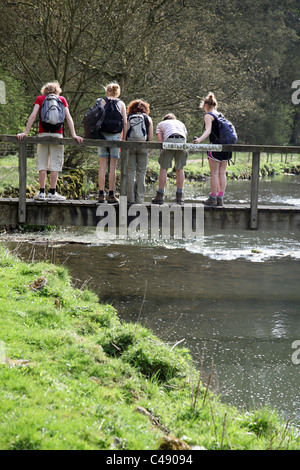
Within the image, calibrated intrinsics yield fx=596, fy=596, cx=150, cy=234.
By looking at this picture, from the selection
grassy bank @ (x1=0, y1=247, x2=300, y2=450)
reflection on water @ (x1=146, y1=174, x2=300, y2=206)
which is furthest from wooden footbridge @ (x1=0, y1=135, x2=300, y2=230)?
reflection on water @ (x1=146, y1=174, x2=300, y2=206)

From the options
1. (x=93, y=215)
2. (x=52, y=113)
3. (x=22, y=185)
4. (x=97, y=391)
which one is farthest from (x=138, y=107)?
(x=97, y=391)

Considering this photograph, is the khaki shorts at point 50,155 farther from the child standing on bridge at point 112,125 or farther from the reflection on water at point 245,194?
the reflection on water at point 245,194

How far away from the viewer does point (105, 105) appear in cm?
991

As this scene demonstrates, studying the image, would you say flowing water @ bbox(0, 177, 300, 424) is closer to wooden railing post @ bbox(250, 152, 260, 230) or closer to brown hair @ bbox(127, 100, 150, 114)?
wooden railing post @ bbox(250, 152, 260, 230)

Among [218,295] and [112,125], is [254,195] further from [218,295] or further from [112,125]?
[112,125]

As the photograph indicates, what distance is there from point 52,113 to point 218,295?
15.3 feet

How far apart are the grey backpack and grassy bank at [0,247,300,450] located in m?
2.89

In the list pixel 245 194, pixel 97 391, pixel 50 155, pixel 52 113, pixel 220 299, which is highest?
pixel 52 113

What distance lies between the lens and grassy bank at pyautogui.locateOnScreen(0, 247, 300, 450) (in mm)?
4570

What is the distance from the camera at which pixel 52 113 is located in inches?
390

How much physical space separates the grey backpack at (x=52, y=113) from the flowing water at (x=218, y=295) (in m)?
2.70

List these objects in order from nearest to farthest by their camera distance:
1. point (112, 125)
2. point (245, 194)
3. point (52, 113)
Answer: point (52, 113) → point (112, 125) → point (245, 194)
